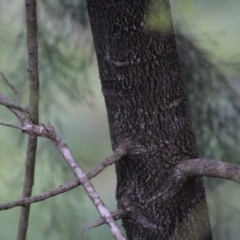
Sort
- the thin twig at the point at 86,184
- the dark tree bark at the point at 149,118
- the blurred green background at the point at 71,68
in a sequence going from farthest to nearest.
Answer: the blurred green background at the point at 71,68 < the dark tree bark at the point at 149,118 < the thin twig at the point at 86,184

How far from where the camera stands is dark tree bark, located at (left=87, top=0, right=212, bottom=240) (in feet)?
Answer: 3.29

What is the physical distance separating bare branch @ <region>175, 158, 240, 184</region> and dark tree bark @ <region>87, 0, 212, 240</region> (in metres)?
0.02

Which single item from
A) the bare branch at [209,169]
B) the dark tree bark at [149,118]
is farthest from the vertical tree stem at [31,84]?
the bare branch at [209,169]

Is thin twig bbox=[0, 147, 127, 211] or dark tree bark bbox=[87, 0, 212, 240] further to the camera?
dark tree bark bbox=[87, 0, 212, 240]

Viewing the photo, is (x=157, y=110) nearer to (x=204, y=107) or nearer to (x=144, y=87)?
(x=144, y=87)

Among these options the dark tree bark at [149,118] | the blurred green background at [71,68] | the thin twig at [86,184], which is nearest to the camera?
the thin twig at [86,184]

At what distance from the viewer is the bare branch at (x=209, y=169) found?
0.89 meters

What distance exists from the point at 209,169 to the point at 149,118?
15 centimetres

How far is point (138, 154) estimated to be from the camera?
1030 millimetres

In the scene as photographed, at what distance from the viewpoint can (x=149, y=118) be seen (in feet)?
3.39

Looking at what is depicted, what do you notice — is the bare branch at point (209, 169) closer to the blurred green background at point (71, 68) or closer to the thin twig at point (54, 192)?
the thin twig at point (54, 192)

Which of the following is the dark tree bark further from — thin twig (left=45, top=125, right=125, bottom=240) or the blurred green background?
the blurred green background

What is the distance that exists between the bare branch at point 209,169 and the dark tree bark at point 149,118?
0.07 ft

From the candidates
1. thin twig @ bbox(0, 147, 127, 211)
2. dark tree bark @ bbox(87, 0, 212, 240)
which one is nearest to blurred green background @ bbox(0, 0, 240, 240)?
dark tree bark @ bbox(87, 0, 212, 240)
